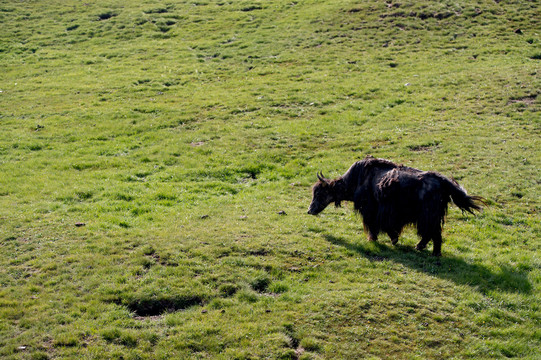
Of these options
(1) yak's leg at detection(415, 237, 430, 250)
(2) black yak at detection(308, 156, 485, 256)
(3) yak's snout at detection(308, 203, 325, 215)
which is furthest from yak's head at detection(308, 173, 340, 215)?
(1) yak's leg at detection(415, 237, 430, 250)

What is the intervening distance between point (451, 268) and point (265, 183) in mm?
8569

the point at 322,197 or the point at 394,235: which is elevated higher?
the point at 322,197

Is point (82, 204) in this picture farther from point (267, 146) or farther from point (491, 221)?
point (491, 221)

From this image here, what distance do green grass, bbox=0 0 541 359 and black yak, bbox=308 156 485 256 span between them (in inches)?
27.9

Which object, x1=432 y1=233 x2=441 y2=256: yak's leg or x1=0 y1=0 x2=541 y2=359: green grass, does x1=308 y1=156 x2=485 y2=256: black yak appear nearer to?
x1=432 y1=233 x2=441 y2=256: yak's leg

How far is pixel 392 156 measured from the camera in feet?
66.8

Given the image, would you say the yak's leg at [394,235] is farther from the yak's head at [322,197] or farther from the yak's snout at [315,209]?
the yak's snout at [315,209]

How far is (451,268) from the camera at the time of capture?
12219mm

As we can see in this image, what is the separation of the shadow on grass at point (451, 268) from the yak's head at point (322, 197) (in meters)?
1.81

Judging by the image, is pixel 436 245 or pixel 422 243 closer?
pixel 436 245

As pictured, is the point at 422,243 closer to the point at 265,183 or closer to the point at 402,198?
the point at 402,198

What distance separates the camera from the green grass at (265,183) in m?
10.1

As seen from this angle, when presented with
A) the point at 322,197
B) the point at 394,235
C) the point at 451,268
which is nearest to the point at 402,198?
the point at 394,235

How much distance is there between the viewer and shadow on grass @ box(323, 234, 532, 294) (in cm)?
1147
